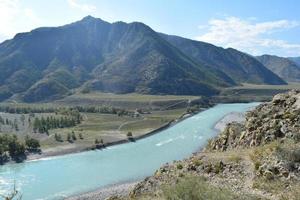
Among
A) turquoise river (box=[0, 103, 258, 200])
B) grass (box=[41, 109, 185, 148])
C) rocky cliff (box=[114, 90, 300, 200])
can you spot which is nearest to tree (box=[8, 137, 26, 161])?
turquoise river (box=[0, 103, 258, 200])

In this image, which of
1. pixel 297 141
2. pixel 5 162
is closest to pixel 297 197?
pixel 297 141

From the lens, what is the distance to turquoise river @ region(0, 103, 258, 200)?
247 feet

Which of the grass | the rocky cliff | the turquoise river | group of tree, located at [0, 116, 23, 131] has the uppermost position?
the rocky cliff

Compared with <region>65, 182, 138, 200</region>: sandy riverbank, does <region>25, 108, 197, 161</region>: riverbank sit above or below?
below

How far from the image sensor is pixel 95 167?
303ft

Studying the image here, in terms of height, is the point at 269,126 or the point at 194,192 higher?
the point at 269,126

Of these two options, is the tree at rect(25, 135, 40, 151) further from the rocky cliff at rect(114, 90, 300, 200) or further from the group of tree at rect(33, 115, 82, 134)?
the rocky cliff at rect(114, 90, 300, 200)

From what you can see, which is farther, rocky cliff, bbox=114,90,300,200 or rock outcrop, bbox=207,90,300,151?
rock outcrop, bbox=207,90,300,151

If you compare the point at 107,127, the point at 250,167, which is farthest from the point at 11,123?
the point at 250,167

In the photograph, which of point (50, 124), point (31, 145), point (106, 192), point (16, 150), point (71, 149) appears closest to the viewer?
point (106, 192)

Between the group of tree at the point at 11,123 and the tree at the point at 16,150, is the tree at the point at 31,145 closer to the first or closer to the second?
the tree at the point at 16,150

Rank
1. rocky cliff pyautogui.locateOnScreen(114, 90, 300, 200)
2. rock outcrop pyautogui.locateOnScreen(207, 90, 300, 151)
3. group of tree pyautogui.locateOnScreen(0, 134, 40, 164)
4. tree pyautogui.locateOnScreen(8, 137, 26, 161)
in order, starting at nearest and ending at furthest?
rocky cliff pyautogui.locateOnScreen(114, 90, 300, 200) < rock outcrop pyautogui.locateOnScreen(207, 90, 300, 151) < group of tree pyautogui.locateOnScreen(0, 134, 40, 164) < tree pyautogui.locateOnScreen(8, 137, 26, 161)

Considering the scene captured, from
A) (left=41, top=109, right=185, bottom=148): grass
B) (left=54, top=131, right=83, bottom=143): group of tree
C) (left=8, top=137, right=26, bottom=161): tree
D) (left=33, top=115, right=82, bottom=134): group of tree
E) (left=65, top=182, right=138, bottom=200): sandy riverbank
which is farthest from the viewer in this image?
(left=33, top=115, right=82, bottom=134): group of tree

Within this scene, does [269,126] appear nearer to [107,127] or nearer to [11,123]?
[107,127]
